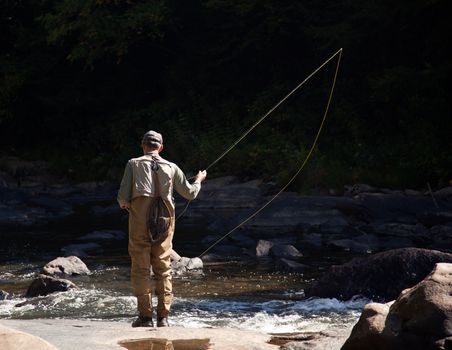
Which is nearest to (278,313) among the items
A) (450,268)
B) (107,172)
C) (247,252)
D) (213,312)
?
(213,312)

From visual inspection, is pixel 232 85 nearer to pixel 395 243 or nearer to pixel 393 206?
pixel 393 206

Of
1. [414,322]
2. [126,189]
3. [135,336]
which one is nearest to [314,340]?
[414,322]

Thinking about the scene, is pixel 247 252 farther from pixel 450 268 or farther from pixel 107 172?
pixel 107 172

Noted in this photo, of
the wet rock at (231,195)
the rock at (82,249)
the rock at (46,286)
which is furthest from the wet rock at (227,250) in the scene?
the wet rock at (231,195)

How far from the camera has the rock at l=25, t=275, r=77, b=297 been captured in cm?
1032

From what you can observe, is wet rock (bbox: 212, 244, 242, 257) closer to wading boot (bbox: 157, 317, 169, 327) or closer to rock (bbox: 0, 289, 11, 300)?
rock (bbox: 0, 289, 11, 300)

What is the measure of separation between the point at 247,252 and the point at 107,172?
1266cm

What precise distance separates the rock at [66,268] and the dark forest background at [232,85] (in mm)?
8602

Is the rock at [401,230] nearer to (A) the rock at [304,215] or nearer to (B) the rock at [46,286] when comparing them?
(A) the rock at [304,215]

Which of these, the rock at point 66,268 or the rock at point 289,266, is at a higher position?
the rock at point 66,268

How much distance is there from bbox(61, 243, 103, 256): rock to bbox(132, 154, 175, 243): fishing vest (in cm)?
650

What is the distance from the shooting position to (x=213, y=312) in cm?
917

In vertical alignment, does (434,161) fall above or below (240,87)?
below

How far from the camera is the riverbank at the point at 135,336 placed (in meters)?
6.37
